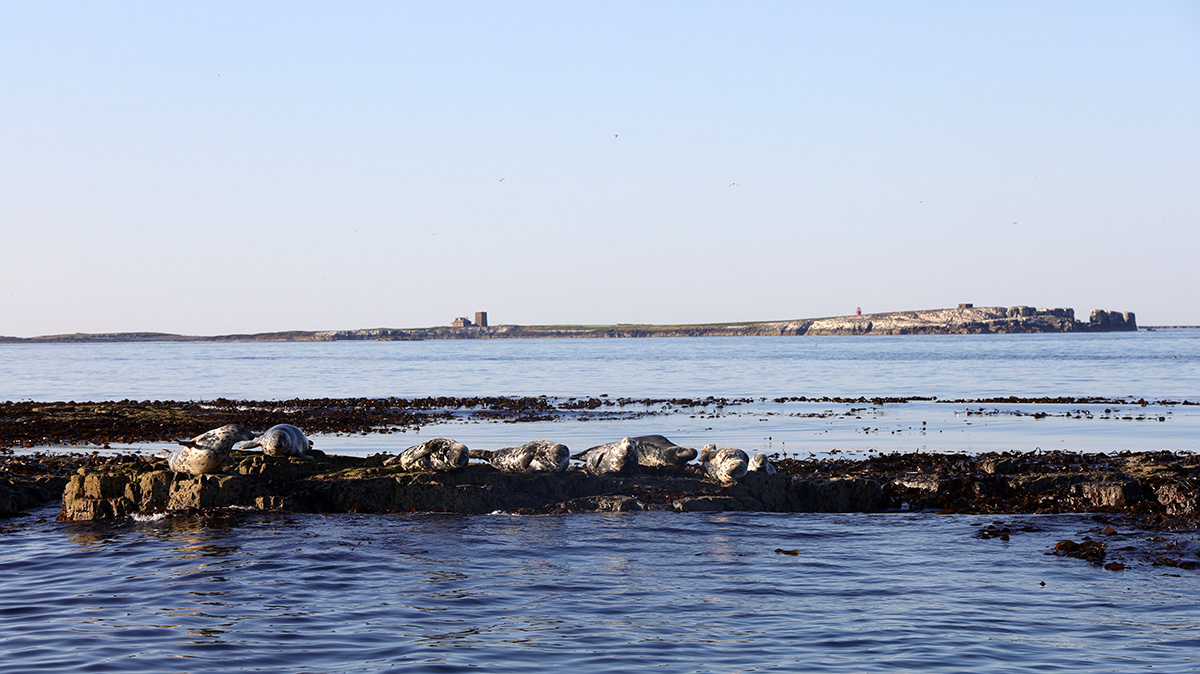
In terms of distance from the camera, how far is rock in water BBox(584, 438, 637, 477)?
16125 millimetres

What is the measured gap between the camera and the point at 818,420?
1276 inches

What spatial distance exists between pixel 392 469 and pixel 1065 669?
1088 cm

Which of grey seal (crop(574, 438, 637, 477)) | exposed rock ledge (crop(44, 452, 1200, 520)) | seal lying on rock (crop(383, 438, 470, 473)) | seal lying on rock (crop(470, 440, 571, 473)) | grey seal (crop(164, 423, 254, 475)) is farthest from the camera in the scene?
grey seal (crop(574, 438, 637, 477))

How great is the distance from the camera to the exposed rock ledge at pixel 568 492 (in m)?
14.6

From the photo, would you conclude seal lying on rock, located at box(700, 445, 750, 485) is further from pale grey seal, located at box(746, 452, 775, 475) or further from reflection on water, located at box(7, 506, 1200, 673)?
reflection on water, located at box(7, 506, 1200, 673)

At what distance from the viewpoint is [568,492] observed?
15.2m

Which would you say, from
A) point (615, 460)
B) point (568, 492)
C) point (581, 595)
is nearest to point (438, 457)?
point (568, 492)

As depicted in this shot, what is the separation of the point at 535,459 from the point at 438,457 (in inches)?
62.6

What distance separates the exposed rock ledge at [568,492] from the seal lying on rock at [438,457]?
0.89ft

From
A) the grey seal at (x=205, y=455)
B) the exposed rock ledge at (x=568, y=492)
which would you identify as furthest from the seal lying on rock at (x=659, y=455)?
the grey seal at (x=205, y=455)

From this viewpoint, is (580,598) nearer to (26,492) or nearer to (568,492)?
(568,492)

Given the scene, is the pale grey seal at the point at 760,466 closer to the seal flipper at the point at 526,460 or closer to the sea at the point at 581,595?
the sea at the point at 581,595

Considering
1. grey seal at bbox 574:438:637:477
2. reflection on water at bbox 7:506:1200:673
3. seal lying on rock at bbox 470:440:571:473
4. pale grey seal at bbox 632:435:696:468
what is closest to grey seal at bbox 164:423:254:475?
reflection on water at bbox 7:506:1200:673

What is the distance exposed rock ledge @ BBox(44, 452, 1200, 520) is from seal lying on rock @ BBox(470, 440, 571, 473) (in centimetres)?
29
